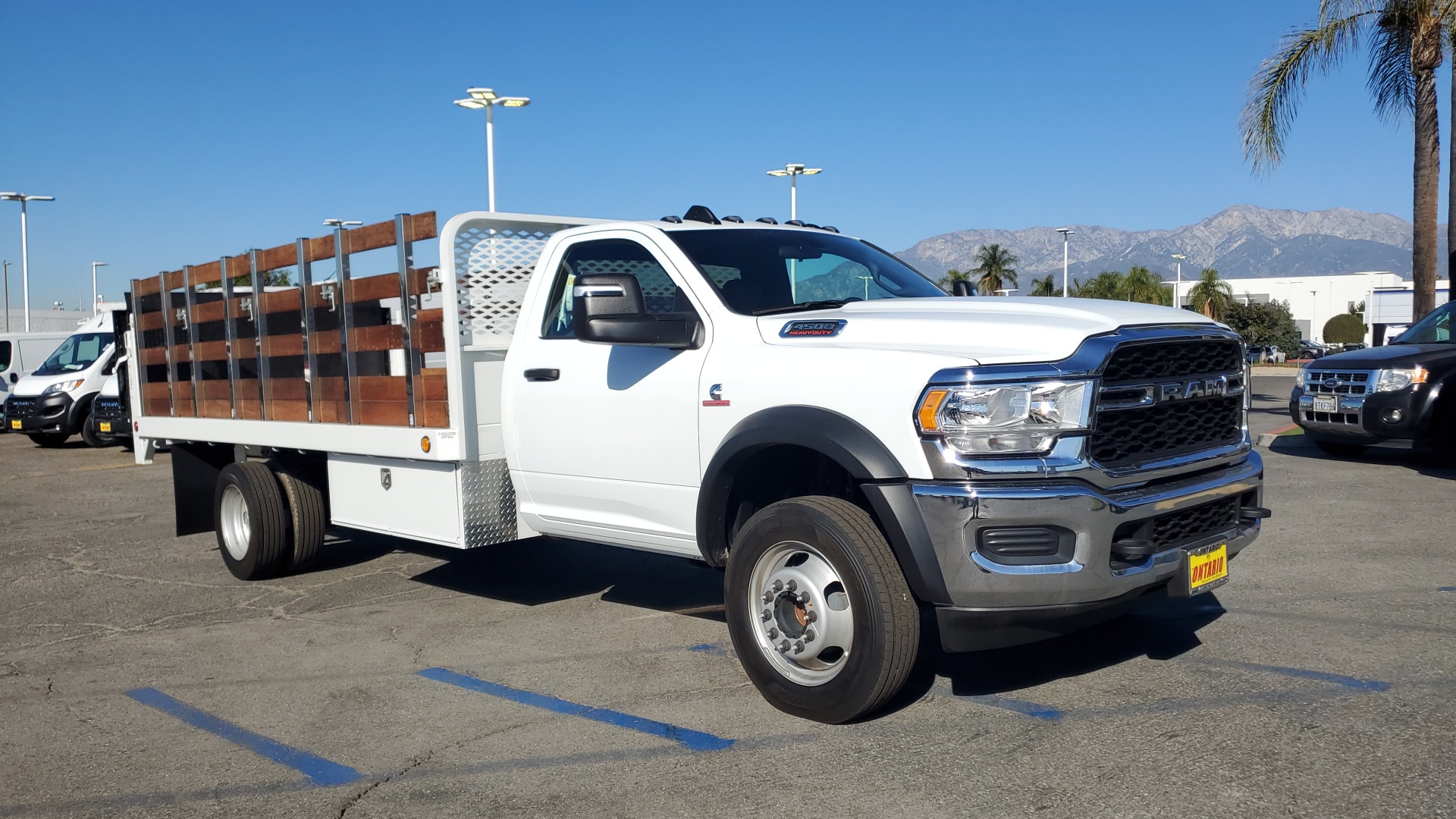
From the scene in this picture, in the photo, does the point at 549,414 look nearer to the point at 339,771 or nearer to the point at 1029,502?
the point at 339,771

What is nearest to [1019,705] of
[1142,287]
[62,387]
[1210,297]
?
[62,387]

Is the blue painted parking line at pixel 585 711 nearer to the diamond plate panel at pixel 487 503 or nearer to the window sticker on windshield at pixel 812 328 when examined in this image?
the diamond plate panel at pixel 487 503

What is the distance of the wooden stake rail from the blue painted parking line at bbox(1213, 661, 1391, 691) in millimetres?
3936

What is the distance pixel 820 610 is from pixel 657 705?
0.88 metres

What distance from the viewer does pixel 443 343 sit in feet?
19.6

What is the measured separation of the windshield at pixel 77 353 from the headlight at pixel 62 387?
1.66 feet

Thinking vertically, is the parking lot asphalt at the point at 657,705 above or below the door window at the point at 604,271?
below

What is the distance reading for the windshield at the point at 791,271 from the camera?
529 cm

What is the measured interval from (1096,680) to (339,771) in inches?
119

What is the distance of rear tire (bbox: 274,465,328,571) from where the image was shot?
301 inches

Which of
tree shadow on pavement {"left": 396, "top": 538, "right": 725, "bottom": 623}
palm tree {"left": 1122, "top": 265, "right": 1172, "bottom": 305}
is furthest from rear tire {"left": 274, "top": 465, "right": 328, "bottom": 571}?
palm tree {"left": 1122, "top": 265, "right": 1172, "bottom": 305}

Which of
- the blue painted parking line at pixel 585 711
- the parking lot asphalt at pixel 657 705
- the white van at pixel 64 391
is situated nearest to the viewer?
the parking lot asphalt at pixel 657 705

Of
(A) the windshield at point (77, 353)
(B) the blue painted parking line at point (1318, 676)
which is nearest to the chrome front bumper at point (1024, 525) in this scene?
(B) the blue painted parking line at point (1318, 676)

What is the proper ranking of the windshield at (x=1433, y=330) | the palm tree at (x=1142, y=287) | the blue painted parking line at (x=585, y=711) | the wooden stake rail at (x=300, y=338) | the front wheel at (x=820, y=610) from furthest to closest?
the palm tree at (x=1142, y=287) → the windshield at (x=1433, y=330) → the wooden stake rail at (x=300, y=338) → the blue painted parking line at (x=585, y=711) → the front wheel at (x=820, y=610)
